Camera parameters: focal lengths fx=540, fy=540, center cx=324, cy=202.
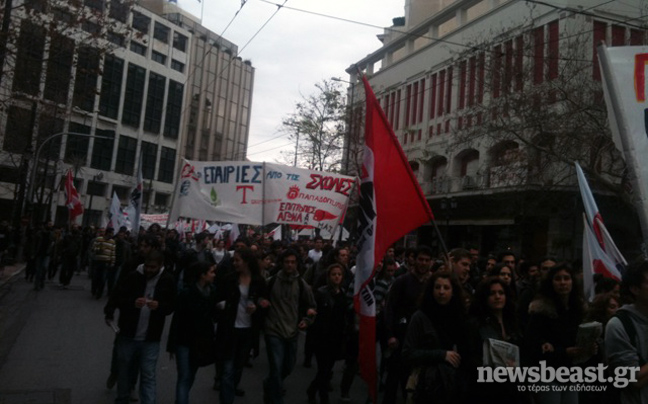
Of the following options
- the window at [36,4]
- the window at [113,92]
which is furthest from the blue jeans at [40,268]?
the window at [113,92]

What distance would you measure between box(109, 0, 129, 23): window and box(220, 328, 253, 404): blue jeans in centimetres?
998

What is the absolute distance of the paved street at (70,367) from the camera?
558cm

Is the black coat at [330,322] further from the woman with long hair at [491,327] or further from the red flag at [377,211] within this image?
the woman with long hair at [491,327]

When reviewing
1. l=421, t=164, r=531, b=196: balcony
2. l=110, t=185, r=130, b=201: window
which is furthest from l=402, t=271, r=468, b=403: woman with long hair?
l=110, t=185, r=130, b=201: window

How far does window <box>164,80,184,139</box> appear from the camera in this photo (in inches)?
2174

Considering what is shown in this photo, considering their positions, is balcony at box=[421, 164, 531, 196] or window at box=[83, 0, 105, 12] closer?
window at box=[83, 0, 105, 12]

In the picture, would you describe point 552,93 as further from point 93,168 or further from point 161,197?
point 161,197

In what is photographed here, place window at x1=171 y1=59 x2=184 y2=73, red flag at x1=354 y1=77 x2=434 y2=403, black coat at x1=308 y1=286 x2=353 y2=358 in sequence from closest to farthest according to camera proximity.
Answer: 1. red flag at x1=354 y1=77 x2=434 y2=403
2. black coat at x1=308 y1=286 x2=353 y2=358
3. window at x1=171 y1=59 x2=184 y2=73

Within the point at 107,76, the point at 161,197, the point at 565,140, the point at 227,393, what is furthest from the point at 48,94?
the point at 161,197

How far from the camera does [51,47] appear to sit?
11133 millimetres

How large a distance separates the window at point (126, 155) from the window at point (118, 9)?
4068 centimetres

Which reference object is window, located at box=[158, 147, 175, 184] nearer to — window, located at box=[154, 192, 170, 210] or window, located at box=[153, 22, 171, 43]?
window, located at box=[154, 192, 170, 210]

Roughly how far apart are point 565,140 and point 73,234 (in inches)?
556

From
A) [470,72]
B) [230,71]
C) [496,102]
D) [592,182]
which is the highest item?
[230,71]
